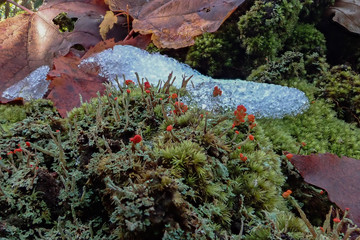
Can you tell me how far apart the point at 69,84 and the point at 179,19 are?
112 cm

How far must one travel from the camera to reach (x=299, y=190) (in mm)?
1645

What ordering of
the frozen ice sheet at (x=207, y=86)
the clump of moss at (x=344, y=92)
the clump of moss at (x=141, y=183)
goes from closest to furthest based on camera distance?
1. the clump of moss at (x=141, y=183)
2. the frozen ice sheet at (x=207, y=86)
3. the clump of moss at (x=344, y=92)

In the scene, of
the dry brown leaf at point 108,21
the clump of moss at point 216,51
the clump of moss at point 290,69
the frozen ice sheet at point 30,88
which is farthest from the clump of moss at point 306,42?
the frozen ice sheet at point 30,88

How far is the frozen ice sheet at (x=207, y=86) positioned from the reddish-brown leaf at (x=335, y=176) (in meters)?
0.61

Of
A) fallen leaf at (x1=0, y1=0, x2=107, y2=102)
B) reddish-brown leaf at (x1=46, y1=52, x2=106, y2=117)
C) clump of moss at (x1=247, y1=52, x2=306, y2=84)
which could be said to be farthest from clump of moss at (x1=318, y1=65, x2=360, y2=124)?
fallen leaf at (x1=0, y1=0, x2=107, y2=102)

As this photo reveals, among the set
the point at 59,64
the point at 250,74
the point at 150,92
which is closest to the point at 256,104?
the point at 250,74

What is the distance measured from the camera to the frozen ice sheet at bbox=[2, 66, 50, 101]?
219 centimetres

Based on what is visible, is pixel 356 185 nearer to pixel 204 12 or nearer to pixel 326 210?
pixel 326 210

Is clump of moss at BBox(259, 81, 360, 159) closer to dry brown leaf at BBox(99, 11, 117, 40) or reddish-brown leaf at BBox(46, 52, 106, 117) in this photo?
reddish-brown leaf at BBox(46, 52, 106, 117)

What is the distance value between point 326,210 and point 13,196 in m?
1.64

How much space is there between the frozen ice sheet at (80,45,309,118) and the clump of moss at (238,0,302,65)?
0.39m

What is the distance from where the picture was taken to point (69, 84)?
2113 mm

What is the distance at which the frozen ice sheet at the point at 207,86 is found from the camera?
6.83 feet

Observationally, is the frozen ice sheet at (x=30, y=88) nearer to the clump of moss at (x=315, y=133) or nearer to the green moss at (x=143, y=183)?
the green moss at (x=143, y=183)
